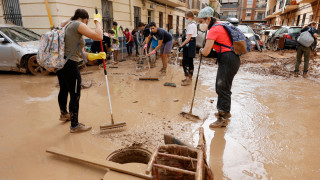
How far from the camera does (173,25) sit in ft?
62.1

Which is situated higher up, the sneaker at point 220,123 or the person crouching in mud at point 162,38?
the person crouching in mud at point 162,38

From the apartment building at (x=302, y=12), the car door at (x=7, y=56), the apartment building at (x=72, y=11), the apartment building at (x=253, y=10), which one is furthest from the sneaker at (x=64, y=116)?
the apartment building at (x=253, y=10)

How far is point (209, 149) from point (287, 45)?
1235 cm

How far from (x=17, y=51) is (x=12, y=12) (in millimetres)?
3314

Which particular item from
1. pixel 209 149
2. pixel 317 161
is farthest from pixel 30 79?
pixel 317 161

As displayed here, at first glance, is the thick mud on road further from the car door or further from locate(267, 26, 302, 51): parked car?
locate(267, 26, 302, 51): parked car

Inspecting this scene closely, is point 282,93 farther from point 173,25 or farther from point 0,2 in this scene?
point 173,25

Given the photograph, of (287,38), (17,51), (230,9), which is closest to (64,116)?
(17,51)

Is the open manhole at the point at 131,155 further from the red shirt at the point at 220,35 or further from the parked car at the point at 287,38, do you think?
the parked car at the point at 287,38

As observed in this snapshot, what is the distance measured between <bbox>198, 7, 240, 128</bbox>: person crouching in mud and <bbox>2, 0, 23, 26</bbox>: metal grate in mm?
8379

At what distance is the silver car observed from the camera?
6031 mm

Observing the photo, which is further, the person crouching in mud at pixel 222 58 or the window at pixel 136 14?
the window at pixel 136 14

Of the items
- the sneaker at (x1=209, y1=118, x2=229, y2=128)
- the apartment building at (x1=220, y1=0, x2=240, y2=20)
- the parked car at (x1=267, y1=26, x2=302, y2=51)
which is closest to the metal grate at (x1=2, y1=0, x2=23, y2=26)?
the sneaker at (x1=209, y1=118, x2=229, y2=128)

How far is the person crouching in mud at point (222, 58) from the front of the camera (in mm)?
2863
